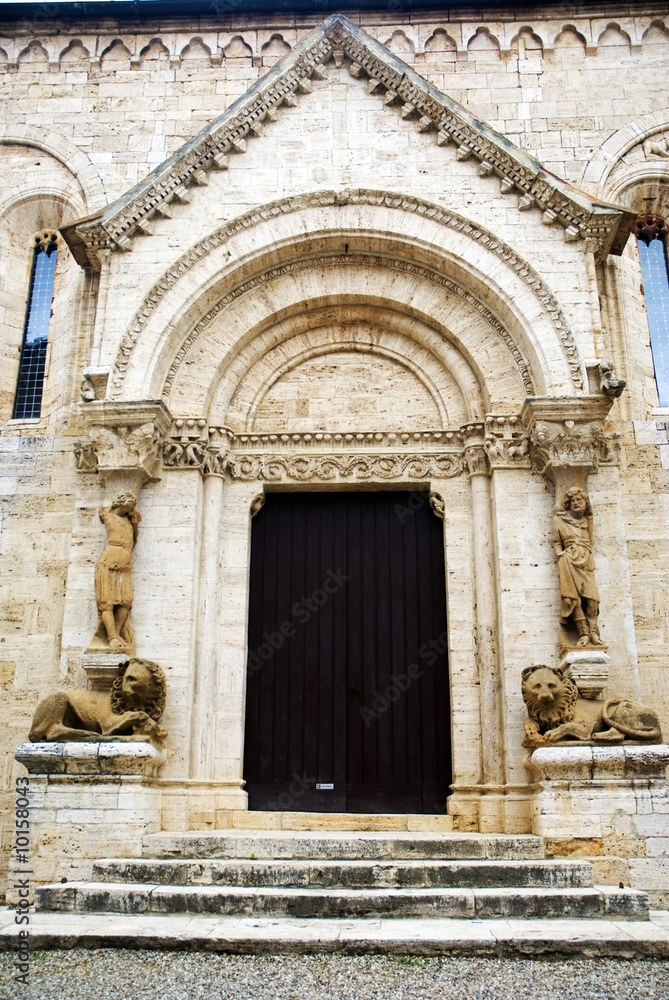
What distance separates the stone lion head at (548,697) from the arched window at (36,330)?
7.21 m

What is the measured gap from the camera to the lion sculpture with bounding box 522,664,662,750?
27.4ft

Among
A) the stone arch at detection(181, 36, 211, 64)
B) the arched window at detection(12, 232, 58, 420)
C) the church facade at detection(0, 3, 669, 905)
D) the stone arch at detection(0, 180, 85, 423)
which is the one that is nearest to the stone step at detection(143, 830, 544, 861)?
the church facade at detection(0, 3, 669, 905)

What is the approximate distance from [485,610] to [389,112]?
6.22 meters

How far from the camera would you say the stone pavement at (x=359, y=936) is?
19.7 feet

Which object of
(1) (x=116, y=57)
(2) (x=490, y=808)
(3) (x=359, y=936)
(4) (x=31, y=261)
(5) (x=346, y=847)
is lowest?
(3) (x=359, y=936)

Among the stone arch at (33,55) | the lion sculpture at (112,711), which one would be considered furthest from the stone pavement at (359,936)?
the stone arch at (33,55)

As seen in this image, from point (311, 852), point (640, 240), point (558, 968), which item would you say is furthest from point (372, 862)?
point (640, 240)

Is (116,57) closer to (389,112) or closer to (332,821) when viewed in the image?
(389,112)

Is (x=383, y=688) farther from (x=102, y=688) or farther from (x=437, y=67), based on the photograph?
(x=437, y=67)

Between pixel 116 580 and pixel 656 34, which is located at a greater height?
pixel 656 34

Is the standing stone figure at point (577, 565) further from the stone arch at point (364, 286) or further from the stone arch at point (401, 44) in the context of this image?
the stone arch at point (401, 44)

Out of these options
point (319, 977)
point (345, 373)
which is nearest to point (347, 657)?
point (345, 373)

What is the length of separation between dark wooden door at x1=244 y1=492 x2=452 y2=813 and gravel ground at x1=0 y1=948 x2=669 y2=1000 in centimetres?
401

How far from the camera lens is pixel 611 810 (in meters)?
8.03
